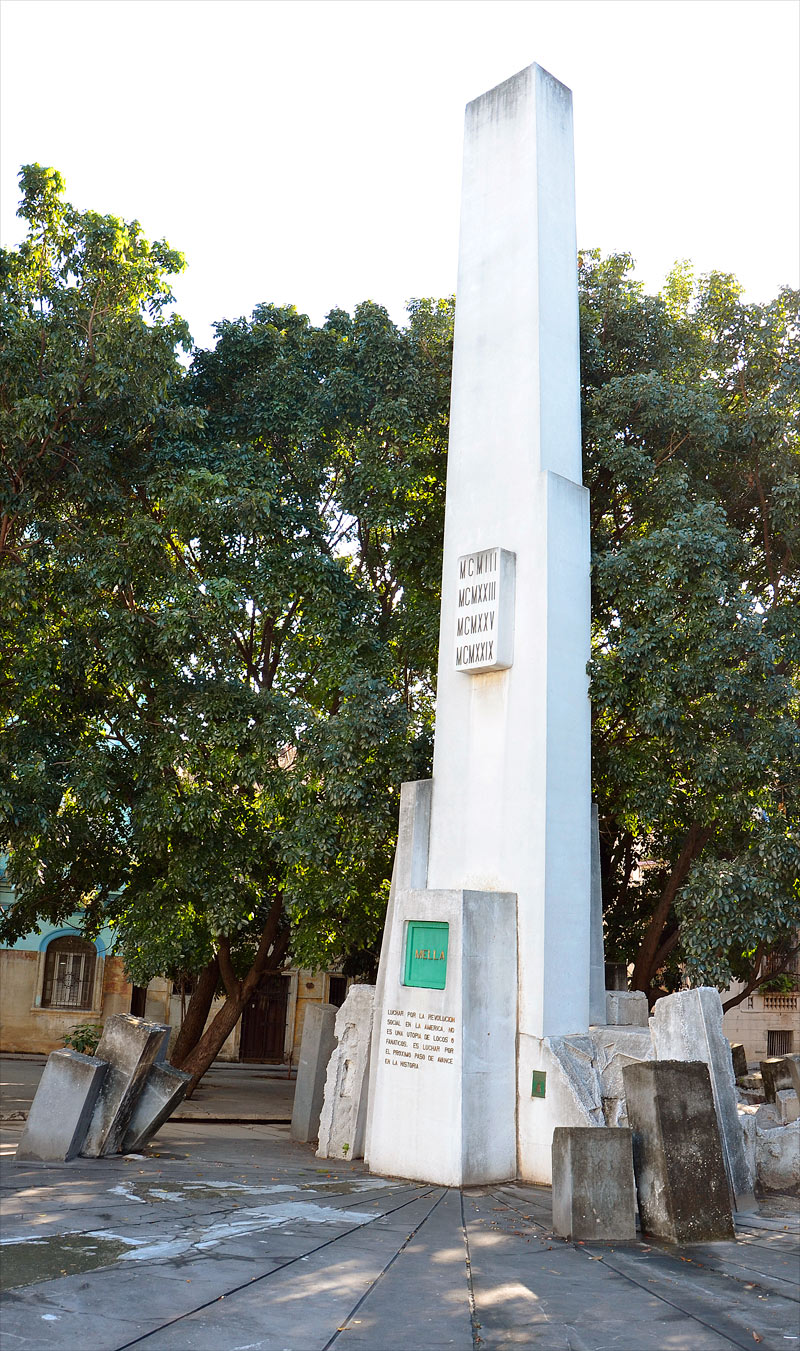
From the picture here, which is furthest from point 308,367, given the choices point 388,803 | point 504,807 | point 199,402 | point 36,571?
point 504,807

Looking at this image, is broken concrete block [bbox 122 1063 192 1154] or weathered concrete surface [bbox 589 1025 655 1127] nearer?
weathered concrete surface [bbox 589 1025 655 1127]

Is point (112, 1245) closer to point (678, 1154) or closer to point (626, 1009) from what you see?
point (678, 1154)

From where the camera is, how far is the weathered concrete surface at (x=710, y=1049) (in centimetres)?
944

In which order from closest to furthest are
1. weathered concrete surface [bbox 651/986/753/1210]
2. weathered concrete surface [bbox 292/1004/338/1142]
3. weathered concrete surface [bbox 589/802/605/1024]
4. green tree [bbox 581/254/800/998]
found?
1. weathered concrete surface [bbox 651/986/753/1210]
2. weathered concrete surface [bbox 589/802/605/1024]
3. green tree [bbox 581/254/800/998]
4. weathered concrete surface [bbox 292/1004/338/1142]

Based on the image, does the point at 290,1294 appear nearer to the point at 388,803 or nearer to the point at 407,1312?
the point at 407,1312

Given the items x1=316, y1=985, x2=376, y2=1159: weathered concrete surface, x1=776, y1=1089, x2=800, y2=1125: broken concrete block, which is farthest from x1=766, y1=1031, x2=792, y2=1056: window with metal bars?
x1=316, y1=985, x2=376, y2=1159: weathered concrete surface

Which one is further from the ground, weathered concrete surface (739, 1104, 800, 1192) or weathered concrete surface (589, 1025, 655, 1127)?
weathered concrete surface (589, 1025, 655, 1127)

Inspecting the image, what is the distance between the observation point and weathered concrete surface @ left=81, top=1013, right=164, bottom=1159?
10773 millimetres

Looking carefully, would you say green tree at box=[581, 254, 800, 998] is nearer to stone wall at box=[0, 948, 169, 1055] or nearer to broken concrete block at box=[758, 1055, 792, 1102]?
broken concrete block at box=[758, 1055, 792, 1102]

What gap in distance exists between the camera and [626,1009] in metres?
13.0

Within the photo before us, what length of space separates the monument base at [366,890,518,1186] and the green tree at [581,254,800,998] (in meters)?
2.79

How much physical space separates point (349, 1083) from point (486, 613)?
5673mm

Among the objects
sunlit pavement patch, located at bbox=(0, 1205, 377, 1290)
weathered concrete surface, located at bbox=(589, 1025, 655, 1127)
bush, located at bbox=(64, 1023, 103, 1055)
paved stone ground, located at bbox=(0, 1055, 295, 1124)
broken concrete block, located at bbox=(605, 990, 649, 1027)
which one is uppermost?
broken concrete block, located at bbox=(605, 990, 649, 1027)

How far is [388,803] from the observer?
46.5 ft
